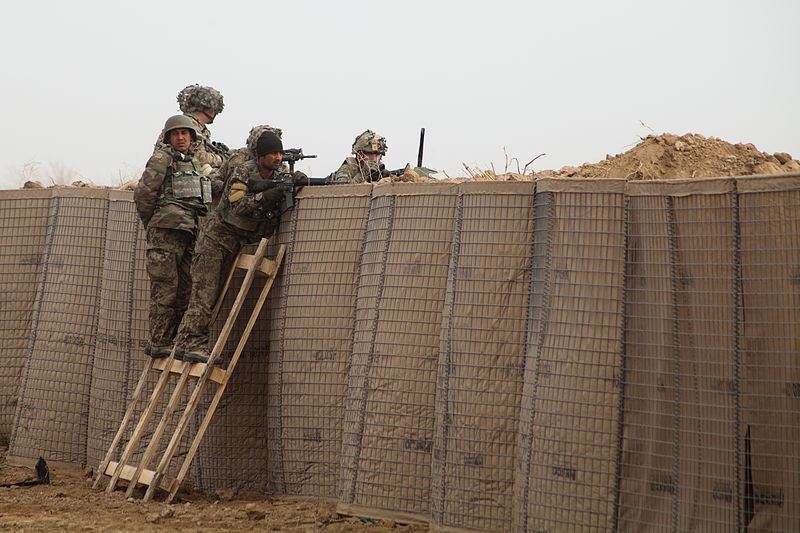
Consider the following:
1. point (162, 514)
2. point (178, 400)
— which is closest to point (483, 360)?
Result: point (162, 514)

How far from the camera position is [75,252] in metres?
8.19

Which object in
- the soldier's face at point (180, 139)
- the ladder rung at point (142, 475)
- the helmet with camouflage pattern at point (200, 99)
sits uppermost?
the helmet with camouflage pattern at point (200, 99)

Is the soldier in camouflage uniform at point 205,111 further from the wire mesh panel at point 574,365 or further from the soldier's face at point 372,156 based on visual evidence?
the wire mesh panel at point 574,365

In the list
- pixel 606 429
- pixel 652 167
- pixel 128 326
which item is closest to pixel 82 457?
pixel 128 326

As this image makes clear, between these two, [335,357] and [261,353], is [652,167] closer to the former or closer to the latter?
[335,357]

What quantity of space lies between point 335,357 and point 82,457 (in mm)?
2779

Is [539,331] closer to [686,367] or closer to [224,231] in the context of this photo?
[686,367]

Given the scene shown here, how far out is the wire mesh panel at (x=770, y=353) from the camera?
489cm

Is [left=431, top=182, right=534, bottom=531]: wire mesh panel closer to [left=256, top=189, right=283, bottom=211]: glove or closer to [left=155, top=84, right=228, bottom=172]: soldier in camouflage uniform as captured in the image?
[left=256, top=189, right=283, bottom=211]: glove

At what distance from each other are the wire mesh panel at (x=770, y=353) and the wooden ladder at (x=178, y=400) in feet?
11.6

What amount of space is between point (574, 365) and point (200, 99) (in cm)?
468

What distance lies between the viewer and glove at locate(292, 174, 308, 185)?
7.16 metres

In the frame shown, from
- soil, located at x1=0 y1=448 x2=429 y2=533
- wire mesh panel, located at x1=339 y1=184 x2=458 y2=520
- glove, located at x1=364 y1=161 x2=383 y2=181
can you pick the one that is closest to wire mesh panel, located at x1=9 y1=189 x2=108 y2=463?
soil, located at x1=0 y1=448 x2=429 y2=533

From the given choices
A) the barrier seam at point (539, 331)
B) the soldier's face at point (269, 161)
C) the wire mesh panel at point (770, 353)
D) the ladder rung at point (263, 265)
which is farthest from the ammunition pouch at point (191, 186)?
the wire mesh panel at point (770, 353)
